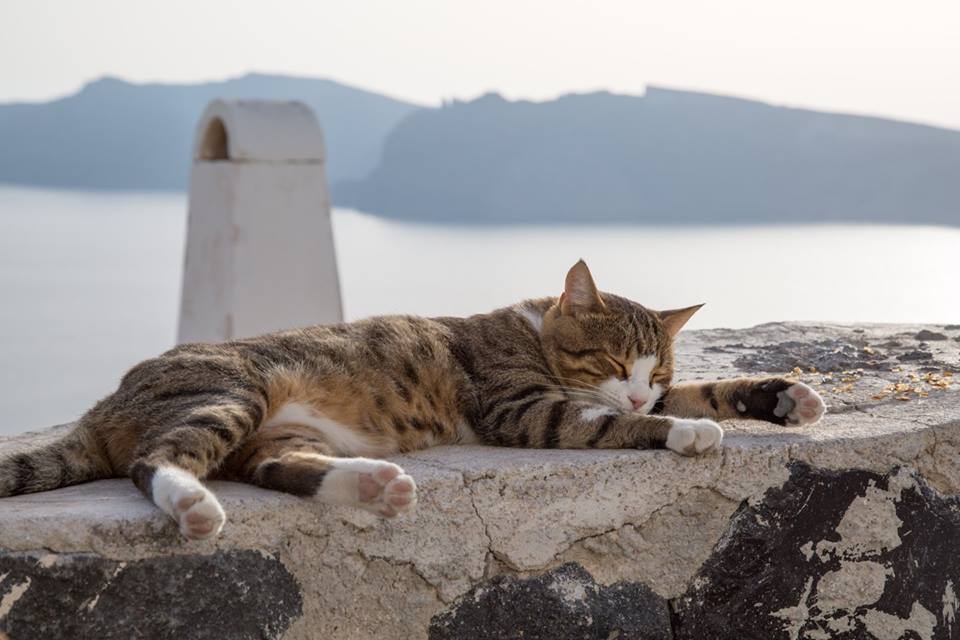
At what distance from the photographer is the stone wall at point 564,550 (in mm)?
2146

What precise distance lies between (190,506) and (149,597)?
0.83ft

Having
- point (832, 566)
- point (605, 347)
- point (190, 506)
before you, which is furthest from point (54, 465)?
point (832, 566)

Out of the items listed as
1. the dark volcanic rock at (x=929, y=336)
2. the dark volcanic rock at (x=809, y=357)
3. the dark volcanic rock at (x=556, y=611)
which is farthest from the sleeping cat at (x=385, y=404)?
the dark volcanic rock at (x=929, y=336)

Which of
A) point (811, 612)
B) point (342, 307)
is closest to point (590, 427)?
point (811, 612)

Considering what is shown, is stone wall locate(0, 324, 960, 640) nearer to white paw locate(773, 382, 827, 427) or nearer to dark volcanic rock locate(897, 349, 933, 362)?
white paw locate(773, 382, 827, 427)

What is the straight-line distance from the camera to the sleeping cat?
226cm

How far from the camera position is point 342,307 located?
6.27 m

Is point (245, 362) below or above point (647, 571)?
above

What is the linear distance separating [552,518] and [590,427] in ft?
0.81

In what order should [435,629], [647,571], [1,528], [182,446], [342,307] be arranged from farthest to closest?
[342,307], [647,571], [435,629], [182,446], [1,528]

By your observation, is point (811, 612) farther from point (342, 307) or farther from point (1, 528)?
point (342, 307)

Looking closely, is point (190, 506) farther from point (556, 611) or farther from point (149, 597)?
point (556, 611)

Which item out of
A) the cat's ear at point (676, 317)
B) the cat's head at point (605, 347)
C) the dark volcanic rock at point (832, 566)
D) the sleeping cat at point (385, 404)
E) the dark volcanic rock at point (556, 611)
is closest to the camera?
the sleeping cat at point (385, 404)

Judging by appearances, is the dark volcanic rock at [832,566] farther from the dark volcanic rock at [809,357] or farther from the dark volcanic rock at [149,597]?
the dark volcanic rock at [149,597]
